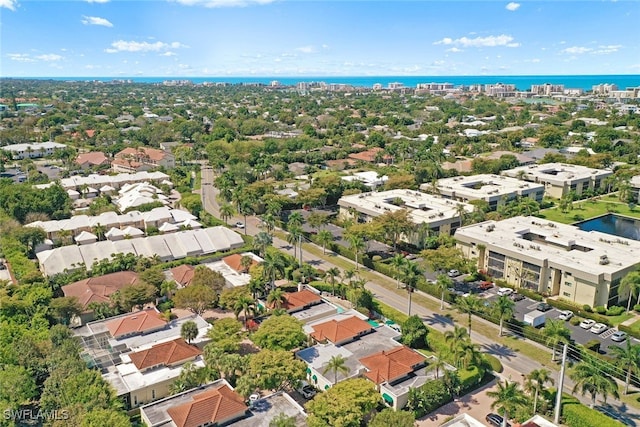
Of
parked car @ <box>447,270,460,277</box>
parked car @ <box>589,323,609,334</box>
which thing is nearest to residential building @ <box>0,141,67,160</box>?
parked car @ <box>447,270,460,277</box>

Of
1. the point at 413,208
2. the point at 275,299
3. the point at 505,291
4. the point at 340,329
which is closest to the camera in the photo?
the point at 340,329

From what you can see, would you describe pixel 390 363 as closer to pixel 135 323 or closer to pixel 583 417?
pixel 583 417

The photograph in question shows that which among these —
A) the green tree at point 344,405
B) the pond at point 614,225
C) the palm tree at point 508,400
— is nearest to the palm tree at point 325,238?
the green tree at point 344,405

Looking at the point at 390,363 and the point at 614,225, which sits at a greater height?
the point at 390,363

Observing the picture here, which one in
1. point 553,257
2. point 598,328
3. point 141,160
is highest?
point 141,160

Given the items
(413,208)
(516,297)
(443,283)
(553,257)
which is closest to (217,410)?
(443,283)

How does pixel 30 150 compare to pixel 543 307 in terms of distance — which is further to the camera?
pixel 30 150
